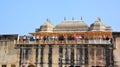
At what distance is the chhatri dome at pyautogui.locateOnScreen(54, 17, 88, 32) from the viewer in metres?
47.2

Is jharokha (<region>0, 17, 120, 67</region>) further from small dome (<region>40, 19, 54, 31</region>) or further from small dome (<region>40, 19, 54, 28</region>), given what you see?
small dome (<region>40, 19, 54, 28</region>)

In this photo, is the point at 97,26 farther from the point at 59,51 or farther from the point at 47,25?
the point at 59,51

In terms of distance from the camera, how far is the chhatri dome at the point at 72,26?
47244mm

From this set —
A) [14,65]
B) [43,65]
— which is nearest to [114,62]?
[43,65]

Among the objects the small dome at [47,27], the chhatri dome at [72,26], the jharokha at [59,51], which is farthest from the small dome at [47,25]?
the jharokha at [59,51]

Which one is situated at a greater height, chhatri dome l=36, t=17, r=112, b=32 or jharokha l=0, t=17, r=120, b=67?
chhatri dome l=36, t=17, r=112, b=32

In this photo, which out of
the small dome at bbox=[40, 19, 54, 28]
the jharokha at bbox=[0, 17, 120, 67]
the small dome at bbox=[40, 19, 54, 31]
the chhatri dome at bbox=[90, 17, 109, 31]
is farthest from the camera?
the small dome at bbox=[40, 19, 54, 28]

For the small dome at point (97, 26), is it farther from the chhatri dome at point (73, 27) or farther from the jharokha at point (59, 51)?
the jharokha at point (59, 51)

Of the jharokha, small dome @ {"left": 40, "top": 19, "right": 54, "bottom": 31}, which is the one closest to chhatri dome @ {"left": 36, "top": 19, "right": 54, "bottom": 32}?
small dome @ {"left": 40, "top": 19, "right": 54, "bottom": 31}

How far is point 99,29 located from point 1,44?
17065 millimetres

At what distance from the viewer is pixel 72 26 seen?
47.6 m

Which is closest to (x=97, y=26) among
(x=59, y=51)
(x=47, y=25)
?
(x=47, y=25)

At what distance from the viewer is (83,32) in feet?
146

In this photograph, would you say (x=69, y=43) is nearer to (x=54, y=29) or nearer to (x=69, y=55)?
(x=69, y=55)
